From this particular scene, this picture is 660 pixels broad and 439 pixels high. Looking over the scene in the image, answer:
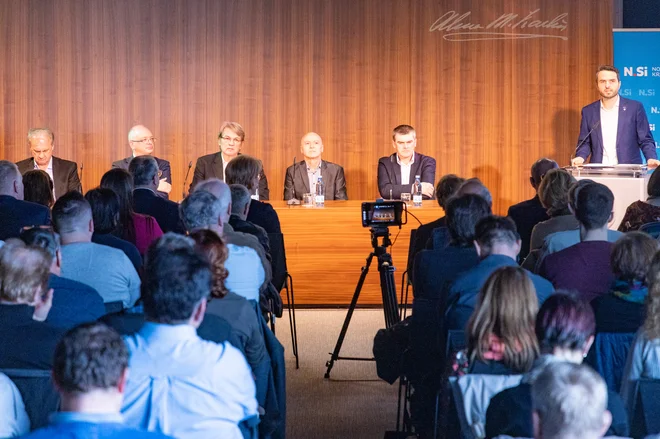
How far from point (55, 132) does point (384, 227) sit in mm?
5081

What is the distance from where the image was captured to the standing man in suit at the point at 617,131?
8844mm

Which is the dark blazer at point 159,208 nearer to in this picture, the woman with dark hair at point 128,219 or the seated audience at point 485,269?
the woman with dark hair at point 128,219

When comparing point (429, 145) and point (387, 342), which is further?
point (429, 145)

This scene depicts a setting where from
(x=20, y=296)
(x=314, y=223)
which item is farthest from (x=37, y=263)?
(x=314, y=223)

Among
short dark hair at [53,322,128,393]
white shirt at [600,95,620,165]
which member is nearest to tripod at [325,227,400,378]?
short dark hair at [53,322,128,393]

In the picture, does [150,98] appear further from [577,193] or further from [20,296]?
[20,296]

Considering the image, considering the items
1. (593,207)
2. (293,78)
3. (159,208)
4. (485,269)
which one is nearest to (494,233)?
(485,269)

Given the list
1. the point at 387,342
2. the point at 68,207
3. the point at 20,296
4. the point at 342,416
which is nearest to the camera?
the point at 20,296

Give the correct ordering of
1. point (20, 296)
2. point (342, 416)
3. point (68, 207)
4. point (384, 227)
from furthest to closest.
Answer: point (384, 227)
point (342, 416)
point (68, 207)
point (20, 296)

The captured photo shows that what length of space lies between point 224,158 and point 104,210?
13.2ft

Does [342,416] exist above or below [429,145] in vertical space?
below

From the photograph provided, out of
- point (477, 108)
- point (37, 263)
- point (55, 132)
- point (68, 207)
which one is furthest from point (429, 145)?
point (37, 263)

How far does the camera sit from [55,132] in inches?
385

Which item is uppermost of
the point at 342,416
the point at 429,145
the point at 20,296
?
the point at 429,145
